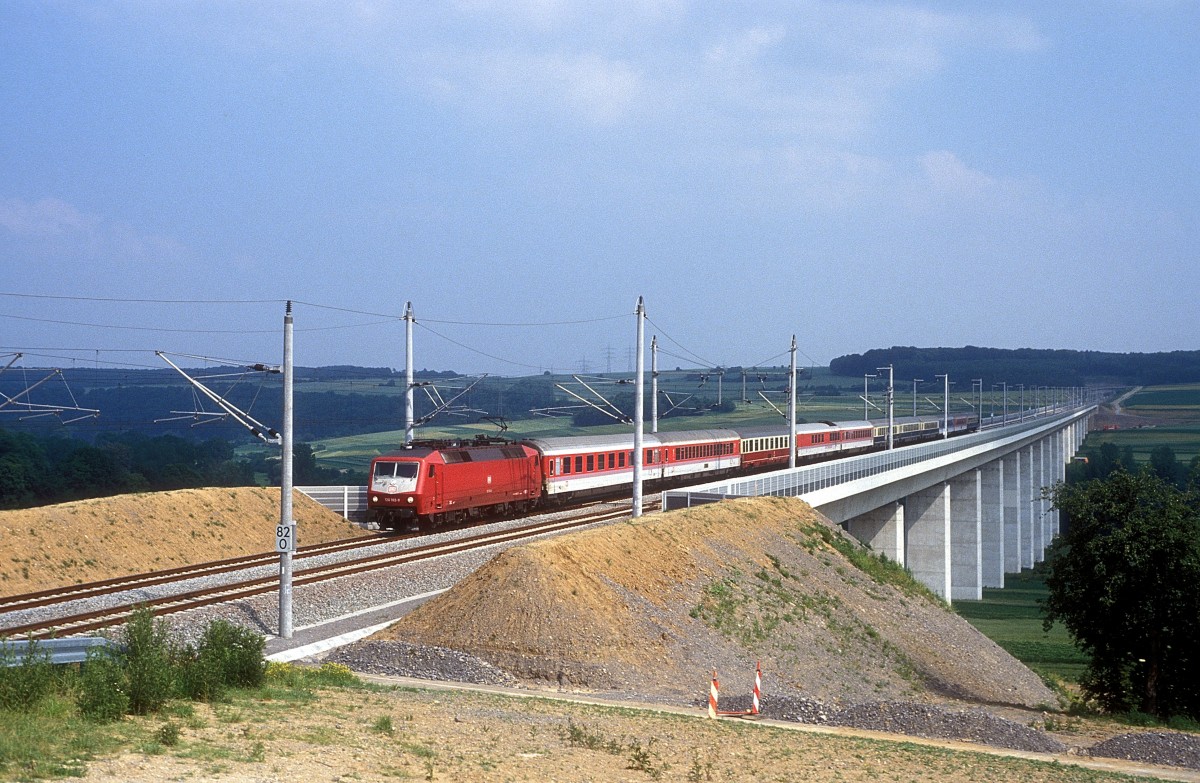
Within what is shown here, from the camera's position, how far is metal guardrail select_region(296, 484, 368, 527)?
150ft

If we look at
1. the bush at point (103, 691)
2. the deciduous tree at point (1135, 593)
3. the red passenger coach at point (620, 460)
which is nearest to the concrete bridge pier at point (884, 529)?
the red passenger coach at point (620, 460)

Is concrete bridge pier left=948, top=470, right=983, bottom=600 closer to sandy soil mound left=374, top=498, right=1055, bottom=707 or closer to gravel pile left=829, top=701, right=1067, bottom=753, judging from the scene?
sandy soil mound left=374, top=498, right=1055, bottom=707

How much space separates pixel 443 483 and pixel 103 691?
90.4 feet

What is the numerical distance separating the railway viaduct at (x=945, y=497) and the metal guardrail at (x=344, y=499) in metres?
13.1

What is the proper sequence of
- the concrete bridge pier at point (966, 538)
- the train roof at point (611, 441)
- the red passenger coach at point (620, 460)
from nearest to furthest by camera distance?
the train roof at point (611, 441)
the red passenger coach at point (620, 460)
the concrete bridge pier at point (966, 538)

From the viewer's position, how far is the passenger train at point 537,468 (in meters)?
40.9

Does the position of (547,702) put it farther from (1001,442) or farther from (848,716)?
Answer: (1001,442)

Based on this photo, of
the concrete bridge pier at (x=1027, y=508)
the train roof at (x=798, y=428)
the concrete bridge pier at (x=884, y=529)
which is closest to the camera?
the train roof at (x=798, y=428)

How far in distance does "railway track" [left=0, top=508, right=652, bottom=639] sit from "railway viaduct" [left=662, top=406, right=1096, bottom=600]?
313 inches

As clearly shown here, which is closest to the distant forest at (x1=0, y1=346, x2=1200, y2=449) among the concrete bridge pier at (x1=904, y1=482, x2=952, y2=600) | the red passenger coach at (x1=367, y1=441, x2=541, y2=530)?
the concrete bridge pier at (x1=904, y1=482, x2=952, y2=600)

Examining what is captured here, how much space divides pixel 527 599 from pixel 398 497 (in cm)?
1689

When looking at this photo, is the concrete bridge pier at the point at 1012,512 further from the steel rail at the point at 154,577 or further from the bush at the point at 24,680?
the bush at the point at 24,680

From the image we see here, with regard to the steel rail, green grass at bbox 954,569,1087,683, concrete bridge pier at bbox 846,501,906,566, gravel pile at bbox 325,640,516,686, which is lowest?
green grass at bbox 954,569,1087,683

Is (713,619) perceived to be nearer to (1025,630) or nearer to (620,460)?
(620,460)
